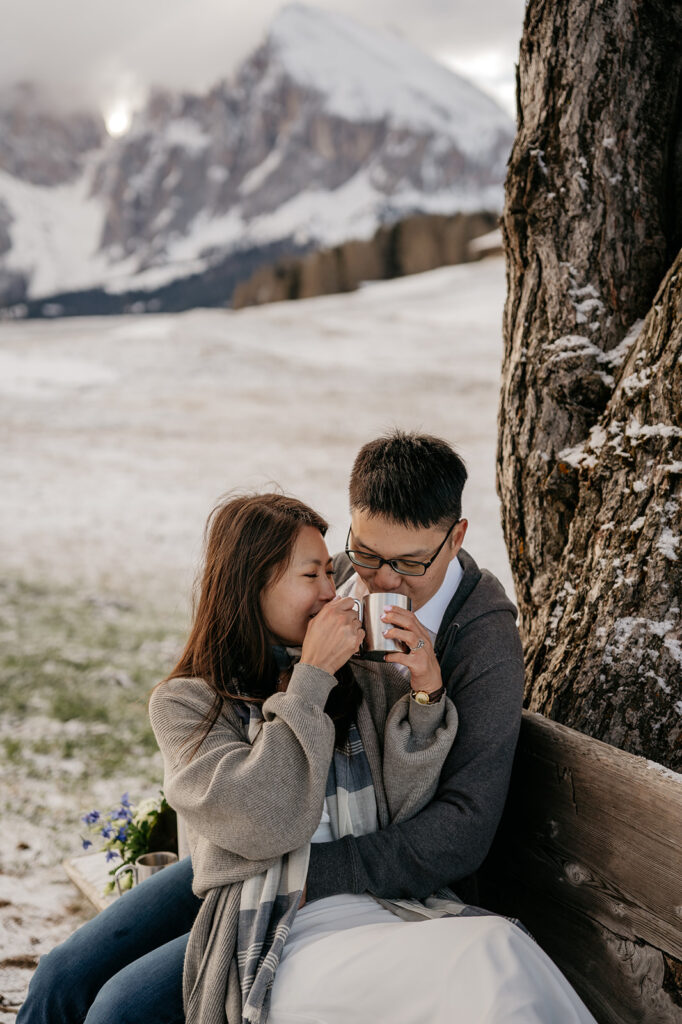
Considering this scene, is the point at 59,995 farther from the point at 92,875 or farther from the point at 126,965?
the point at 92,875

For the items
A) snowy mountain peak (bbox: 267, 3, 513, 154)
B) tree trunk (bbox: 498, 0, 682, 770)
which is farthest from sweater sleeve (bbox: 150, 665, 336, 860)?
snowy mountain peak (bbox: 267, 3, 513, 154)

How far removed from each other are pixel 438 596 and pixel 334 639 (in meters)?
0.37

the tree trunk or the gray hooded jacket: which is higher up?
the tree trunk

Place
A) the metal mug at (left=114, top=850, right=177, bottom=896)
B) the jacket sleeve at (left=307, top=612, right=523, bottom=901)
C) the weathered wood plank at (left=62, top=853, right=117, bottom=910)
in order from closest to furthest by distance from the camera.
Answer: the jacket sleeve at (left=307, top=612, right=523, bottom=901)
the metal mug at (left=114, top=850, right=177, bottom=896)
the weathered wood plank at (left=62, top=853, right=117, bottom=910)

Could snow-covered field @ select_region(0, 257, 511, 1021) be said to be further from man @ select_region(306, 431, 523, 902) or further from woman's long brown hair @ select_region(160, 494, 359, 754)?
man @ select_region(306, 431, 523, 902)

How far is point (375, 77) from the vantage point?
395 ft

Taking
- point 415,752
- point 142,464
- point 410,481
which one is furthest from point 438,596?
point 142,464

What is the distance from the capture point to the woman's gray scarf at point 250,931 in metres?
1.68

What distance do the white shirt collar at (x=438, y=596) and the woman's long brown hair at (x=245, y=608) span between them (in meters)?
0.22

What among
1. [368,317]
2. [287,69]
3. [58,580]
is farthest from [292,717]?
[287,69]

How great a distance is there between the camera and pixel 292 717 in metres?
1.81

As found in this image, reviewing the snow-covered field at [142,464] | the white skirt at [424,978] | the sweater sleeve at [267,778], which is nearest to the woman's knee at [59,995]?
the sweater sleeve at [267,778]

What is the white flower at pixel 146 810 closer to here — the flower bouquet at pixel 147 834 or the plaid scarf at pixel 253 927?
the flower bouquet at pixel 147 834

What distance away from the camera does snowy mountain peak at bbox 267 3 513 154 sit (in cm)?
10744
